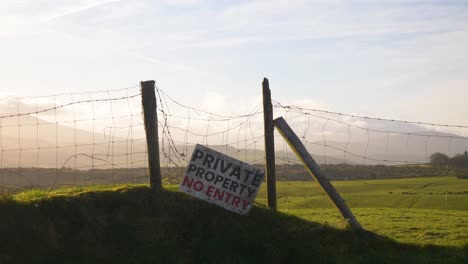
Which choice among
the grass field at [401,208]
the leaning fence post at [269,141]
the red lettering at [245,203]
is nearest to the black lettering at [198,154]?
the red lettering at [245,203]

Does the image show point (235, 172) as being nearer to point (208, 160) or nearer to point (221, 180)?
point (221, 180)

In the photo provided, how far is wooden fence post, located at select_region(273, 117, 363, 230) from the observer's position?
10.6 meters

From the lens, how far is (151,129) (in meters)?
10.1

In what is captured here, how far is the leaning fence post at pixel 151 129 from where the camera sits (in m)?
10.1

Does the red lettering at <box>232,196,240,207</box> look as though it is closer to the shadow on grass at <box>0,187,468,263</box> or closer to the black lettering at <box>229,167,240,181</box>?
the shadow on grass at <box>0,187,468,263</box>

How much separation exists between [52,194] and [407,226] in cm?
808

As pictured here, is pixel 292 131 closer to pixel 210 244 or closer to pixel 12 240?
pixel 210 244

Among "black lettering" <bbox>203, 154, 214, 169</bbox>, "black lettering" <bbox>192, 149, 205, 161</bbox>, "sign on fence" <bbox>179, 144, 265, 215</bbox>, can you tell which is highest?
"black lettering" <bbox>192, 149, 205, 161</bbox>

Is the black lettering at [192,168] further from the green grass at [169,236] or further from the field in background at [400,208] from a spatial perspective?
the field in background at [400,208]

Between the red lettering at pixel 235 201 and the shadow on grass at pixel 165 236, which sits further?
the red lettering at pixel 235 201

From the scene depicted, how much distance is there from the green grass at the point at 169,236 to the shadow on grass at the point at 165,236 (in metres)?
0.02

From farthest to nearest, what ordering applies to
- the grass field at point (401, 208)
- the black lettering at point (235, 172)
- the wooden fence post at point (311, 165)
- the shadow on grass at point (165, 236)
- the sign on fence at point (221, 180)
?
the grass field at point (401, 208) < the wooden fence post at point (311, 165) < the black lettering at point (235, 172) < the sign on fence at point (221, 180) < the shadow on grass at point (165, 236)

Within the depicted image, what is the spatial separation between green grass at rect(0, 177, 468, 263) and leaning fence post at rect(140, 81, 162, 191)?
320 mm

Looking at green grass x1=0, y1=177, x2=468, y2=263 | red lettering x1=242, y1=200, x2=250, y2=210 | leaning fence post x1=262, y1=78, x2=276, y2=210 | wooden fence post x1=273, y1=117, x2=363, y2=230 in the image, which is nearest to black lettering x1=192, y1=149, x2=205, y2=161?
green grass x1=0, y1=177, x2=468, y2=263
